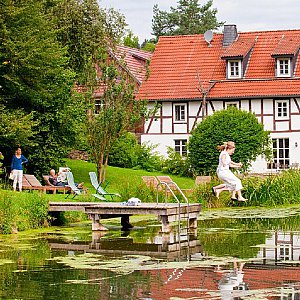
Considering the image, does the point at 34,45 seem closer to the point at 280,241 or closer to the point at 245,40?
the point at 280,241

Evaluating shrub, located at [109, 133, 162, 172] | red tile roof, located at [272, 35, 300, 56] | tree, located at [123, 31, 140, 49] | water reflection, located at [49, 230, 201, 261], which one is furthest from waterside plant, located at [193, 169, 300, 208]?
tree, located at [123, 31, 140, 49]

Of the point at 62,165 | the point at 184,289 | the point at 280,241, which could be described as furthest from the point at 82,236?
the point at 62,165

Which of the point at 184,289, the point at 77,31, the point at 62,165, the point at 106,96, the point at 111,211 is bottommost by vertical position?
the point at 184,289

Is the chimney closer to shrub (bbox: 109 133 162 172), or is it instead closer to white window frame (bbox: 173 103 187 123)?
white window frame (bbox: 173 103 187 123)

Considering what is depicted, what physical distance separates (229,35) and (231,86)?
16.6ft

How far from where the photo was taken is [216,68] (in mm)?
62719

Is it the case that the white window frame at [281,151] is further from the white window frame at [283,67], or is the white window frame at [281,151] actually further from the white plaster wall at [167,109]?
the white plaster wall at [167,109]

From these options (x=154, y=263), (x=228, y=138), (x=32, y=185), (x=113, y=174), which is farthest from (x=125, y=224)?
(x=228, y=138)

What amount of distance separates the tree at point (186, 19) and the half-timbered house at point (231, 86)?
3704cm

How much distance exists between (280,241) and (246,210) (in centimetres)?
1157

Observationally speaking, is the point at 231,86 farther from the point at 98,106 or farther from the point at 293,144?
the point at 98,106

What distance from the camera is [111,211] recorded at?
81.3 ft

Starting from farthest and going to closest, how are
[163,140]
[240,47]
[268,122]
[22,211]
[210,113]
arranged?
[240,47], [163,140], [210,113], [268,122], [22,211]

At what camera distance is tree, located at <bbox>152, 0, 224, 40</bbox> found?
339 ft
